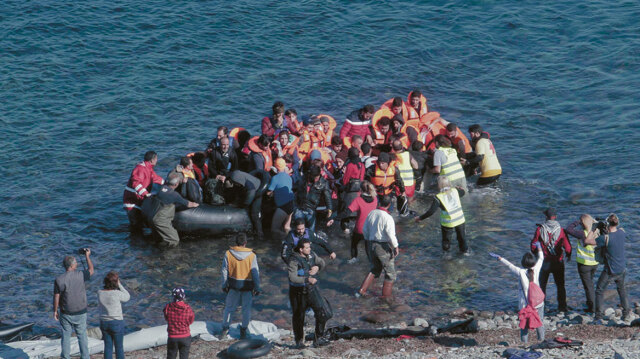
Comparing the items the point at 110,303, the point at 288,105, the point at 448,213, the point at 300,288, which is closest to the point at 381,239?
the point at 448,213

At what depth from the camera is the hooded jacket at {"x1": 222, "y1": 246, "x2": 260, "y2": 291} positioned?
36.5 ft

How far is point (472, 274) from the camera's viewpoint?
13906 millimetres

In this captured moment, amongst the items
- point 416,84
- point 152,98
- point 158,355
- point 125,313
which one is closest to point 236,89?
point 152,98

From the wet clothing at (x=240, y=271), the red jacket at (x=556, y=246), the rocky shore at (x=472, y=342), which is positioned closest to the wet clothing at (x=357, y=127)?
the rocky shore at (x=472, y=342)

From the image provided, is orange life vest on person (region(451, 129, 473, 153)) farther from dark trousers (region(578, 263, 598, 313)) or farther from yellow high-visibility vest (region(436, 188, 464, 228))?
dark trousers (region(578, 263, 598, 313))

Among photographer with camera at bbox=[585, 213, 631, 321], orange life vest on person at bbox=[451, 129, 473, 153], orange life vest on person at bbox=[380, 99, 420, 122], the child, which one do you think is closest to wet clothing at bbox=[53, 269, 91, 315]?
the child

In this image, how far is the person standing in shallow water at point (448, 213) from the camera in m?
13.5

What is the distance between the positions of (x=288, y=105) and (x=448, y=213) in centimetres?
926

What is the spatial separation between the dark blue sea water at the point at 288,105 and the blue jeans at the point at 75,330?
6.75ft

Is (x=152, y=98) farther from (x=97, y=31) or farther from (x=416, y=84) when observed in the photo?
(x=416, y=84)

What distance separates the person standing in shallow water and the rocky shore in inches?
80.8

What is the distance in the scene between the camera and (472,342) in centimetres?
1083

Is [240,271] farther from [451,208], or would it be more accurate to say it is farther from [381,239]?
[451,208]

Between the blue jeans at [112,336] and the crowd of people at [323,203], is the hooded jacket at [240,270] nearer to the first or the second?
the crowd of people at [323,203]
